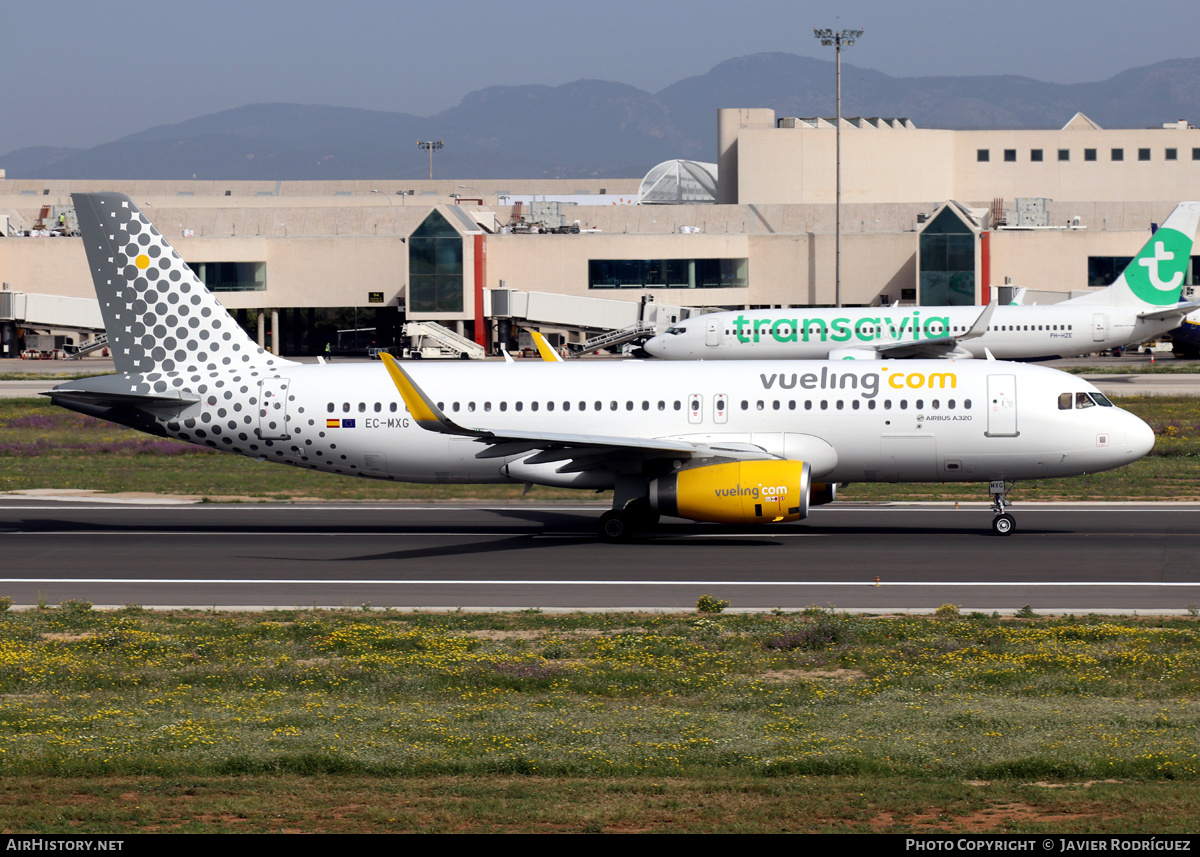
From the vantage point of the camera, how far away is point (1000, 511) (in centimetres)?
3083

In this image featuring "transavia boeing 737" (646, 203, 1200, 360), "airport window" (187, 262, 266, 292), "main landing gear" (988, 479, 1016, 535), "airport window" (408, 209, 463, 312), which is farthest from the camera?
"airport window" (187, 262, 266, 292)

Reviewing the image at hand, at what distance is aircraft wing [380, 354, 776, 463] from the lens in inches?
1085

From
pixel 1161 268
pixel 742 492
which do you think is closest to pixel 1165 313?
pixel 1161 268

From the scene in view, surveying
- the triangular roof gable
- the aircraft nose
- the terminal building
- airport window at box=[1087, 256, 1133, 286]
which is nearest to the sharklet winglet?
the aircraft nose

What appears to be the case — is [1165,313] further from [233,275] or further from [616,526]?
[233,275]

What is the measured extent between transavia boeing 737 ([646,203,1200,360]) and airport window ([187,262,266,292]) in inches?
1772

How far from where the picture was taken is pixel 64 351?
362 ft

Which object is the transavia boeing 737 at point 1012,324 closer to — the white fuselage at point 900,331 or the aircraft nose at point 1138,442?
the white fuselage at point 900,331

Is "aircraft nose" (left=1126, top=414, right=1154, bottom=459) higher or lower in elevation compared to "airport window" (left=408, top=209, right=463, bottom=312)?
lower

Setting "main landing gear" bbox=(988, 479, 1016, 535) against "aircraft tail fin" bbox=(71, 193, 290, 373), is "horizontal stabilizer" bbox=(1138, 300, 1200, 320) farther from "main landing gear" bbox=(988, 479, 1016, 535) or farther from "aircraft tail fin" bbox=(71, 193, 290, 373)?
"aircraft tail fin" bbox=(71, 193, 290, 373)

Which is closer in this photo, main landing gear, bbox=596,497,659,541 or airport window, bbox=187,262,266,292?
main landing gear, bbox=596,497,659,541

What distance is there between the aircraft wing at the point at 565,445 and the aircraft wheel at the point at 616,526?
4.30ft

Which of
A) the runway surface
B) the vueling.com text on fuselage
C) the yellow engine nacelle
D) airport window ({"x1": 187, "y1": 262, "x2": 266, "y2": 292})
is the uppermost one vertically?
airport window ({"x1": 187, "y1": 262, "x2": 266, "y2": 292})
